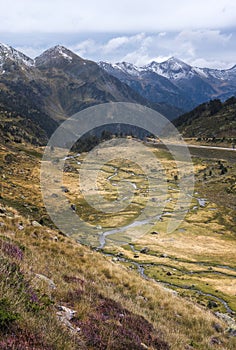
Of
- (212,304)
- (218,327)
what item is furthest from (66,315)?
(212,304)

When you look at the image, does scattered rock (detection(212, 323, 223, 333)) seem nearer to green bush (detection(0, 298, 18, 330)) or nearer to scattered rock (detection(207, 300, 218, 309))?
green bush (detection(0, 298, 18, 330))

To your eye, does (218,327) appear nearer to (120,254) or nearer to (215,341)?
(215,341)

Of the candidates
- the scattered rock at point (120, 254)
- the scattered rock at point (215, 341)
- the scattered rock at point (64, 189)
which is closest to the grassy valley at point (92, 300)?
the scattered rock at point (215, 341)

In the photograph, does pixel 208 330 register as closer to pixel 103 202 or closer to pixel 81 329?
pixel 81 329

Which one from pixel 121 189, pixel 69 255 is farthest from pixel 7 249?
pixel 121 189

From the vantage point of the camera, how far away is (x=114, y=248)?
251 ft

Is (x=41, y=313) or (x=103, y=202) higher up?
(x=41, y=313)

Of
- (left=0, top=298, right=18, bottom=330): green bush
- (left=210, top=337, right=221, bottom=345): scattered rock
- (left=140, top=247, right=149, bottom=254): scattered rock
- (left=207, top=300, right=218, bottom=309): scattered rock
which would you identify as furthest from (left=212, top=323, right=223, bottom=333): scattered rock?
(left=140, top=247, right=149, bottom=254): scattered rock

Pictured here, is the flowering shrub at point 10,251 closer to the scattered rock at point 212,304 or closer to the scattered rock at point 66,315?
the scattered rock at point 66,315

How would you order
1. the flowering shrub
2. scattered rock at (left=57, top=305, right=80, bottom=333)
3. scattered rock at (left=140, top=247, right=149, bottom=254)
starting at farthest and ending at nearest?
scattered rock at (left=140, top=247, right=149, bottom=254) < the flowering shrub < scattered rock at (left=57, top=305, right=80, bottom=333)

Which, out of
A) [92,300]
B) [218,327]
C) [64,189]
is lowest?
[64,189]

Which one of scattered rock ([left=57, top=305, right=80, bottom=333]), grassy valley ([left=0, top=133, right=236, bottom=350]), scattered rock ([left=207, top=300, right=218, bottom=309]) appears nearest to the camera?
grassy valley ([left=0, top=133, right=236, bottom=350])

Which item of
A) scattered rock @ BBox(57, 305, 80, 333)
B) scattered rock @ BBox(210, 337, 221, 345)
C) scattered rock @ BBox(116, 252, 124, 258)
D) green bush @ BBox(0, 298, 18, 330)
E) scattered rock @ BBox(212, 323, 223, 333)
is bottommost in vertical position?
scattered rock @ BBox(116, 252, 124, 258)

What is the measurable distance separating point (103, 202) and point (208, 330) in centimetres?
11292
